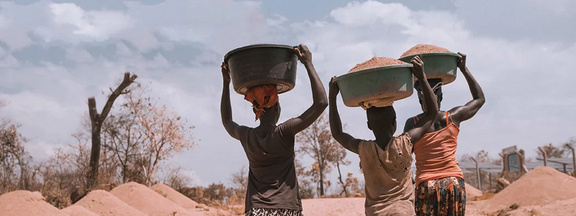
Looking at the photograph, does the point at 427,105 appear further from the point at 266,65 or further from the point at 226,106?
the point at 226,106

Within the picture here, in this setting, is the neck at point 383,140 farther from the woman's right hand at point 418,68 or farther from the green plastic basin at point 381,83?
the woman's right hand at point 418,68

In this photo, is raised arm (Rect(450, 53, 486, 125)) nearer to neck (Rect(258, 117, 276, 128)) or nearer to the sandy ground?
neck (Rect(258, 117, 276, 128))

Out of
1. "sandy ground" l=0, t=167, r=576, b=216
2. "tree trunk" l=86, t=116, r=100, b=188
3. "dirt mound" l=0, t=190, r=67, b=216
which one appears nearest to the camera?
"dirt mound" l=0, t=190, r=67, b=216

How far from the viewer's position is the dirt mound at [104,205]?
30.8 feet

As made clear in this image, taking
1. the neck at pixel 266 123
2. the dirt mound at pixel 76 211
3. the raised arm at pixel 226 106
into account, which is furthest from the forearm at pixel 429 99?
the dirt mound at pixel 76 211

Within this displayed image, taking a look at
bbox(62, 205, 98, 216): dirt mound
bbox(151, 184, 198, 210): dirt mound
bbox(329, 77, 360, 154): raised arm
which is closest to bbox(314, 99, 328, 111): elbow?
bbox(329, 77, 360, 154): raised arm

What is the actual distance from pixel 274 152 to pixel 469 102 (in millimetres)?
1434

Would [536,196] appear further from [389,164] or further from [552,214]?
[389,164]

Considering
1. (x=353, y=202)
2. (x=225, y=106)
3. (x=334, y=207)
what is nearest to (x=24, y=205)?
(x=225, y=106)

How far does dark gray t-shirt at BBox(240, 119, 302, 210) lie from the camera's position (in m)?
3.12

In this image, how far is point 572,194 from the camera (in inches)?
456

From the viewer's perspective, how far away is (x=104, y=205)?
955cm

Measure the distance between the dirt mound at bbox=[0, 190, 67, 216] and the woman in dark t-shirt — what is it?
17.7 feet

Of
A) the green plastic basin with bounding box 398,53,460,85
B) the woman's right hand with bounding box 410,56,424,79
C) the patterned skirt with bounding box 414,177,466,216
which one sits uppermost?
the green plastic basin with bounding box 398,53,460,85
